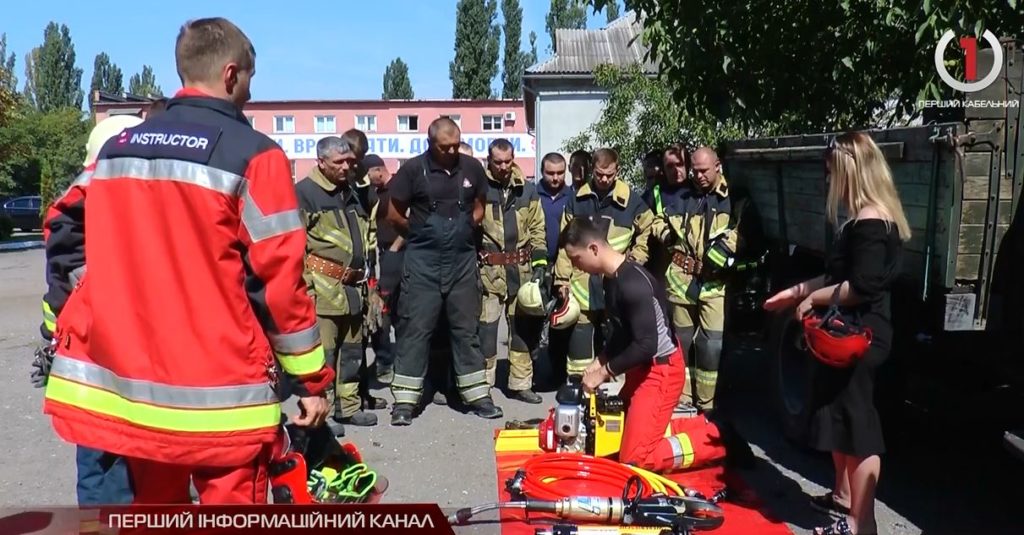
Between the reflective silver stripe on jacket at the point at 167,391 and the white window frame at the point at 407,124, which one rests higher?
the white window frame at the point at 407,124

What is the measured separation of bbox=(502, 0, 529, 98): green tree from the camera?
4962 cm

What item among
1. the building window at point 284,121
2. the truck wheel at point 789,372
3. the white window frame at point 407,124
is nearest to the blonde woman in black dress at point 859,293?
the truck wheel at point 789,372

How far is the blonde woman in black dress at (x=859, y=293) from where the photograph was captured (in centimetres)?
376

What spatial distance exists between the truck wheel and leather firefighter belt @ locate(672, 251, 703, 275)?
0.61 meters

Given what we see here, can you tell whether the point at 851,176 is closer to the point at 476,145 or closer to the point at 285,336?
the point at 285,336

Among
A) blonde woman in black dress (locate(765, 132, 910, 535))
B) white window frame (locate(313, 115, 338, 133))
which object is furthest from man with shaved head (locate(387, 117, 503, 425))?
white window frame (locate(313, 115, 338, 133))

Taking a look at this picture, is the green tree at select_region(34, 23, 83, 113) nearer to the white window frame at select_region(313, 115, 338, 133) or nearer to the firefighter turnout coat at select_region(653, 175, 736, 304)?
the white window frame at select_region(313, 115, 338, 133)

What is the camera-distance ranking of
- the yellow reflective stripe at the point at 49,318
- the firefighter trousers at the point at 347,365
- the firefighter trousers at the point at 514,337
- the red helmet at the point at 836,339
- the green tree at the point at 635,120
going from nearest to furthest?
the yellow reflective stripe at the point at 49,318 → the red helmet at the point at 836,339 → the firefighter trousers at the point at 347,365 → the firefighter trousers at the point at 514,337 → the green tree at the point at 635,120

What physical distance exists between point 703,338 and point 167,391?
163 inches

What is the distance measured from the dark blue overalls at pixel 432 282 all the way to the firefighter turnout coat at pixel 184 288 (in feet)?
11.7

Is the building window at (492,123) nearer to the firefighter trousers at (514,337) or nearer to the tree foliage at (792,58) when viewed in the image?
the tree foliage at (792,58)

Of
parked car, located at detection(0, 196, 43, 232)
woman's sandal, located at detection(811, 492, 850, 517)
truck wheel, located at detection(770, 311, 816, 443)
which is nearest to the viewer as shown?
woman's sandal, located at detection(811, 492, 850, 517)

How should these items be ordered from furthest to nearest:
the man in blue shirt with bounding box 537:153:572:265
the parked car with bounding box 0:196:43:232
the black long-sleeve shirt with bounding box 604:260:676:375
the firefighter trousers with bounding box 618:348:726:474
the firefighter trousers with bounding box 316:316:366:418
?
1. the parked car with bounding box 0:196:43:232
2. the man in blue shirt with bounding box 537:153:572:265
3. the firefighter trousers with bounding box 316:316:366:418
4. the firefighter trousers with bounding box 618:348:726:474
5. the black long-sleeve shirt with bounding box 604:260:676:375

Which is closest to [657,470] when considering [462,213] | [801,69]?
[462,213]
